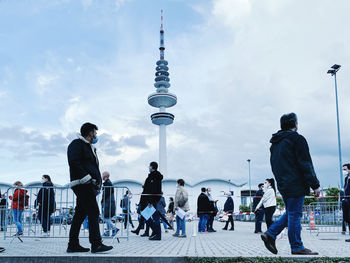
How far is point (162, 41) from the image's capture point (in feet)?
334

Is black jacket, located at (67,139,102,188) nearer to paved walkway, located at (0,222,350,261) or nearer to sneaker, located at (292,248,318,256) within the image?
paved walkway, located at (0,222,350,261)

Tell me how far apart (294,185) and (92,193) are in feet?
9.89

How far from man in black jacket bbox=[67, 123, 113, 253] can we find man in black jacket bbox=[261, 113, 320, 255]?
2512 mm

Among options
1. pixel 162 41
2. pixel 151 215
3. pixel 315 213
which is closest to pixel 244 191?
pixel 162 41

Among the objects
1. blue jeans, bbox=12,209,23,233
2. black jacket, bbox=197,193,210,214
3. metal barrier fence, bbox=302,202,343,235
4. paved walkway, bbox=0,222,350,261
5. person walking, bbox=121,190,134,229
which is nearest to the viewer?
paved walkway, bbox=0,222,350,261

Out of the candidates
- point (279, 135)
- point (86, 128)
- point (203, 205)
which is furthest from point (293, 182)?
point (203, 205)

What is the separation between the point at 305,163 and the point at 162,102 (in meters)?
86.7

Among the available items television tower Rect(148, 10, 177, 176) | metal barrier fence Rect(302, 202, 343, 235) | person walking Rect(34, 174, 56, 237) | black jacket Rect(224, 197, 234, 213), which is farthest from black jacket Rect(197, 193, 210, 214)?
television tower Rect(148, 10, 177, 176)

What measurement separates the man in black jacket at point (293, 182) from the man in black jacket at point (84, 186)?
2.51 metres

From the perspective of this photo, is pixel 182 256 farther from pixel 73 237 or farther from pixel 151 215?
pixel 151 215

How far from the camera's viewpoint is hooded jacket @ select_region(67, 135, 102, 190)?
5645 millimetres

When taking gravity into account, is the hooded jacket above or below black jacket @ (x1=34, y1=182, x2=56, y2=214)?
above

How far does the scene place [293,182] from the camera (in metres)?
5.21

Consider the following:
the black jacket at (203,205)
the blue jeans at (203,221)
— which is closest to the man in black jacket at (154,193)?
the black jacket at (203,205)
